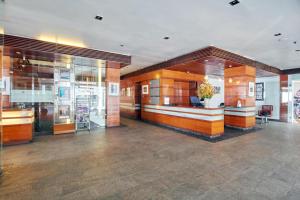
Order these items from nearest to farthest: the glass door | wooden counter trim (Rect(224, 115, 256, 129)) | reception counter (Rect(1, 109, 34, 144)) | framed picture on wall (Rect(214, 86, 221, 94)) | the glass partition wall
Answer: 1. reception counter (Rect(1, 109, 34, 144))
2. the glass partition wall
3. the glass door
4. wooden counter trim (Rect(224, 115, 256, 129))
5. framed picture on wall (Rect(214, 86, 221, 94))

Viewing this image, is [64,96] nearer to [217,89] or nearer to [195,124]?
[195,124]

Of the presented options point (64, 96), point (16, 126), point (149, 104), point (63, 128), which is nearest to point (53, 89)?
point (64, 96)

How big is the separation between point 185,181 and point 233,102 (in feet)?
20.0

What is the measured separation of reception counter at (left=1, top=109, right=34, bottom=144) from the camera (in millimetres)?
4516

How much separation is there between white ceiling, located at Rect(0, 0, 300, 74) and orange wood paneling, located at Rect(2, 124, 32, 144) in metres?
2.78

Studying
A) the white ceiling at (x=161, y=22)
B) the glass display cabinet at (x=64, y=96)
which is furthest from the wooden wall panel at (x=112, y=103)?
the white ceiling at (x=161, y=22)

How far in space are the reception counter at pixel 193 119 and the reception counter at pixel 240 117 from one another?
1.75m

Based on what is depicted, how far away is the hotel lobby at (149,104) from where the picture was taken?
2.60 metres

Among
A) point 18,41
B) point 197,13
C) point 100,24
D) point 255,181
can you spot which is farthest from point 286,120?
point 18,41

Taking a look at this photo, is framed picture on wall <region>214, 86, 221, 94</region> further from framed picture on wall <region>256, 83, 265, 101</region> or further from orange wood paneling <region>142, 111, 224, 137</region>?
orange wood paneling <region>142, 111, 224, 137</region>

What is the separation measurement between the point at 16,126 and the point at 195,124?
238 inches

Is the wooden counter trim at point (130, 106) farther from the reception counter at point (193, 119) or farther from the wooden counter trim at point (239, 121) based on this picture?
the wooden counter trim at point (239, 121)

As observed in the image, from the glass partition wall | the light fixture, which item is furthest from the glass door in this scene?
the light fixture

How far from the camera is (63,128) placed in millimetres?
6172
